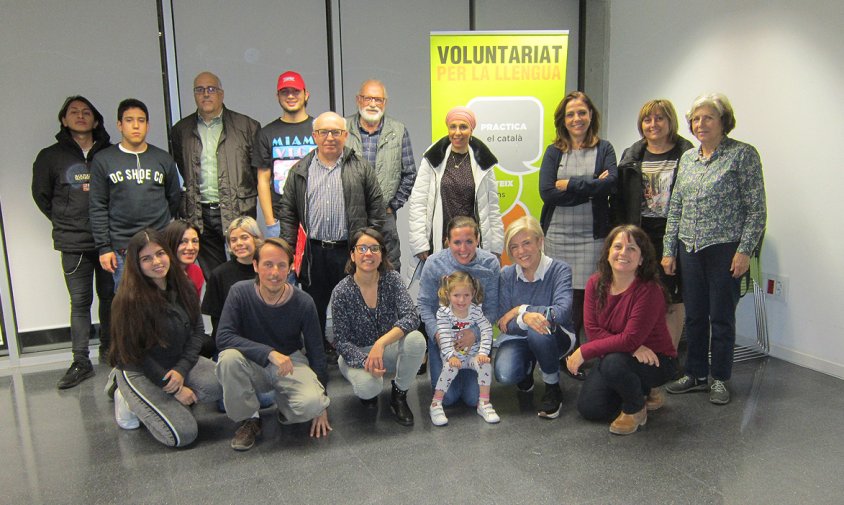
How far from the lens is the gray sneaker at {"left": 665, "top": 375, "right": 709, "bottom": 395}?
10.5 feet

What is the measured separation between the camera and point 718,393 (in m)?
3.07

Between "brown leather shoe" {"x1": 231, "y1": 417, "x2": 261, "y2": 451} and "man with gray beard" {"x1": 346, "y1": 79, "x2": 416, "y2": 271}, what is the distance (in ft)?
4.18

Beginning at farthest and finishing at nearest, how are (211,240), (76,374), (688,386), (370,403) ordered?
(211,240) < (76,374) < (688,386) < (370,403)

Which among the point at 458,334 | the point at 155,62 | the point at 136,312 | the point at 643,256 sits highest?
the point at 155,62

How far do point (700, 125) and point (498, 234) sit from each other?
1.24 meters

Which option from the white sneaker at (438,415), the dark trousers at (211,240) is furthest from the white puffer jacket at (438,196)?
the dark trousers at (211,240)

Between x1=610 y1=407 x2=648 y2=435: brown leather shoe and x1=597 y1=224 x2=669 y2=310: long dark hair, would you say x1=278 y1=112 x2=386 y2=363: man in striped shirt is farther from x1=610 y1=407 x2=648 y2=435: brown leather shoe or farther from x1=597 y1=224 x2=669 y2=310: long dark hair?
x1=610 y1=407 x2=648 y2=435: brown leather shoe

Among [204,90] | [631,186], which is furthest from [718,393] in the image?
[204,90]

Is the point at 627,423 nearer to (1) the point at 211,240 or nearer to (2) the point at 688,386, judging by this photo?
(2) the point at 688,386

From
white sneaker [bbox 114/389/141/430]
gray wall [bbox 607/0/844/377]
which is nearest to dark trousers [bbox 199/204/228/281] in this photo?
white sneaker [bbox 114/389/141/430]

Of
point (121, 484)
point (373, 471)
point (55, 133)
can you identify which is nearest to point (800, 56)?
point (373, 471)

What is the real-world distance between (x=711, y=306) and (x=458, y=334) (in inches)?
52.7

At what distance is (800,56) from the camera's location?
11.3 ft

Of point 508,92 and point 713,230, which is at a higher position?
point 508,92
